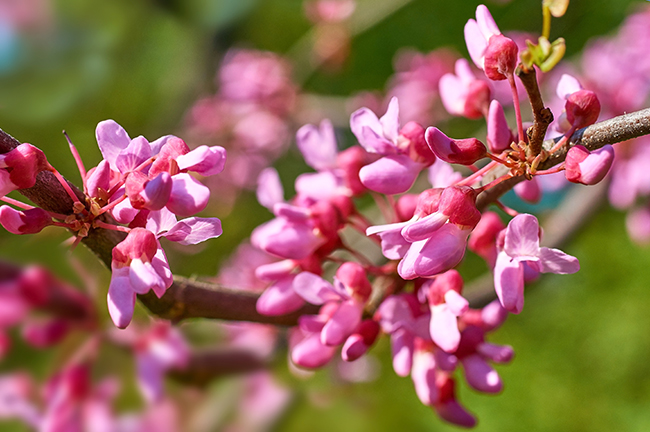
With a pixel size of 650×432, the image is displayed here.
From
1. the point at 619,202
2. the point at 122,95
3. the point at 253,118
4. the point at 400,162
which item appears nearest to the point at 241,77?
the point at 253,118

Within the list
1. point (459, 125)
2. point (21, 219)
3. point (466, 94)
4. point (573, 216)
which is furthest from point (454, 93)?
point (459, 125)

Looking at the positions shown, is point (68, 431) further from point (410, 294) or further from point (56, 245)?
point (410, 294)

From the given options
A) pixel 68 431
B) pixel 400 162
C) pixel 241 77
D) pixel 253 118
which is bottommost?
pixel 253 118

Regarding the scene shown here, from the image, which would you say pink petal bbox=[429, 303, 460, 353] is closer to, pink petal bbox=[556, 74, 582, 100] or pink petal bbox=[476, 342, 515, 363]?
pink petal bbox=[476, 342, 515, 363]

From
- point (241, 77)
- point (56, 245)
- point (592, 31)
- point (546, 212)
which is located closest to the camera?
point (56, 245)

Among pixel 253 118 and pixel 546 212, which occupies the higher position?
pixel 253 118

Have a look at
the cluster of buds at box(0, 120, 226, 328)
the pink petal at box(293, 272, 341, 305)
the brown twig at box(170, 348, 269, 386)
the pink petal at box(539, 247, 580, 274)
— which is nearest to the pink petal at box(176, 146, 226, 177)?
the cluster of buds at box(0, 120, 226, 328)

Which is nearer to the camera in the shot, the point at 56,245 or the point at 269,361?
the point at 56,245
